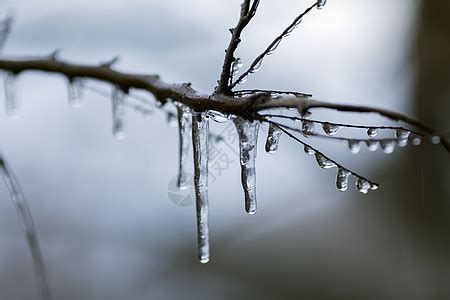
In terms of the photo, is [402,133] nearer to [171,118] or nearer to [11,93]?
[171,118]

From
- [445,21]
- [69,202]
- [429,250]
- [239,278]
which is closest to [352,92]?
[445,21]

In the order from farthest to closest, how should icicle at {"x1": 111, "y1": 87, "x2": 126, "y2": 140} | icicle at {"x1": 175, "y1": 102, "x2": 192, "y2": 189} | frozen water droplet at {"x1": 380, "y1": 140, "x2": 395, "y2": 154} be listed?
1. icicle at {"x1": 111, "y1": 87, "x2": 126, "y2": 140}
2. icicle at {"x1": 175, "y1": 102, "x2": 192, "y2": 189}
3. frozen water droplet at {"x1": 380, "y1": 140, "x2": 395, "y2": 154}

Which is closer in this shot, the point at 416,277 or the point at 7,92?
the point at 7,92

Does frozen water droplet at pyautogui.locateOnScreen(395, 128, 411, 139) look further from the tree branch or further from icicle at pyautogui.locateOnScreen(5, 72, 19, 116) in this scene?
icicle at pyautogui.locateOnScreen(5, 72, 19, 116)

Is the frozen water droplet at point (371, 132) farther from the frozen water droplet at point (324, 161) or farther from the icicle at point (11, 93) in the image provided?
the icicle at point (11, 93)

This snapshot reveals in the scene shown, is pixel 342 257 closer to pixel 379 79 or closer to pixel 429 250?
pixel 429 250

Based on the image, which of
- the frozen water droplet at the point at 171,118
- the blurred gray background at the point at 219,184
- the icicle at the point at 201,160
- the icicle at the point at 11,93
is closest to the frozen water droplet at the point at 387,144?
the icicle at the point at 201,160


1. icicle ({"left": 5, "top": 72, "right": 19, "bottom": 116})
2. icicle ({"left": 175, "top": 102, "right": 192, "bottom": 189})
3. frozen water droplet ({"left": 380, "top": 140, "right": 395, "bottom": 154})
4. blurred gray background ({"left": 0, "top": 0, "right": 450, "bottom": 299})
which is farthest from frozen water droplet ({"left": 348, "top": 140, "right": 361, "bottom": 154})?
blurred gray background ({"left": 0, "top": 0, "right": 450, "bottom": 299})
